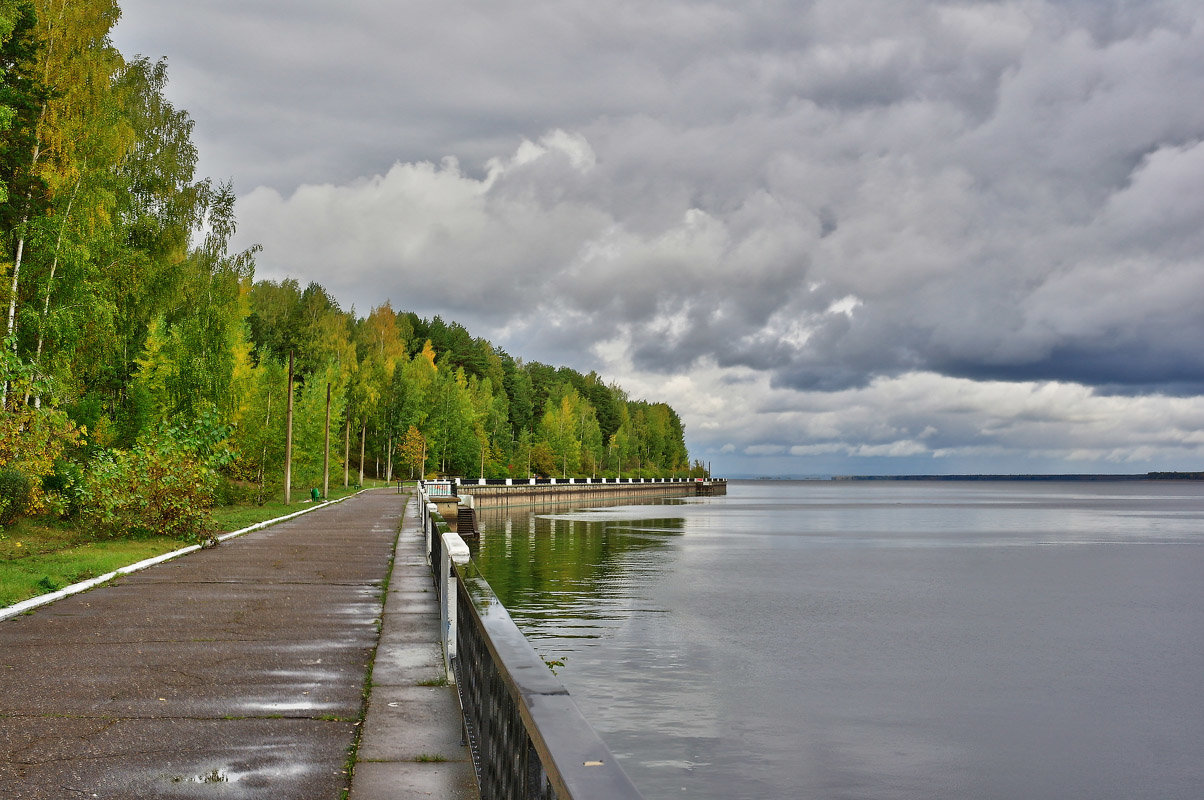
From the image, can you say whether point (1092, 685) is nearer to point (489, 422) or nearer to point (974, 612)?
point (974, 612)

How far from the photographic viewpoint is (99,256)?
2972 cm

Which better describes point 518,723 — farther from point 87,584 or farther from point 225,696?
point 87,584

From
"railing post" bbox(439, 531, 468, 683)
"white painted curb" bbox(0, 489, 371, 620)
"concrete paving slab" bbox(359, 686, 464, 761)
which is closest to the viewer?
"concrete paving slab" bbox(359, 686, 464, 761)

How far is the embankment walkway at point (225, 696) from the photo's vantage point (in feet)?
19.1

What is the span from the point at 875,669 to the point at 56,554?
15556 millimetres

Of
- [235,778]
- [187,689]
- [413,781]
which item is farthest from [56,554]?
[413,781]

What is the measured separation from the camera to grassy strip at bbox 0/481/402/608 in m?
13.8

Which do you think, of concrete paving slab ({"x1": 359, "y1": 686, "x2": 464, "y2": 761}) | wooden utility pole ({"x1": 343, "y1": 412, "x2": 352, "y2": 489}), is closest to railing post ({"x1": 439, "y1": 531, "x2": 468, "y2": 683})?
concrete paving slab ({"x1": 359, "y1": 686, "x2": 464, "y2": 761})

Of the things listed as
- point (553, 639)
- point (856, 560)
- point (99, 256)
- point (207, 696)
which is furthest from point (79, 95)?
point (856, 560)

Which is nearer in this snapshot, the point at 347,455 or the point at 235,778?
the point at 235,778

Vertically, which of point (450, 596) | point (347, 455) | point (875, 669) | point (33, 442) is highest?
point (347, 455)

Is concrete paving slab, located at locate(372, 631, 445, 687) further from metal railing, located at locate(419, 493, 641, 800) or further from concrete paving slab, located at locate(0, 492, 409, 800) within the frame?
metal railing, located at locate(419, 493, 641, 800)

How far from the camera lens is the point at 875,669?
19.4 meters

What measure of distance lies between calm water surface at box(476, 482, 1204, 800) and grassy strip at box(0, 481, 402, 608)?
764 cm
